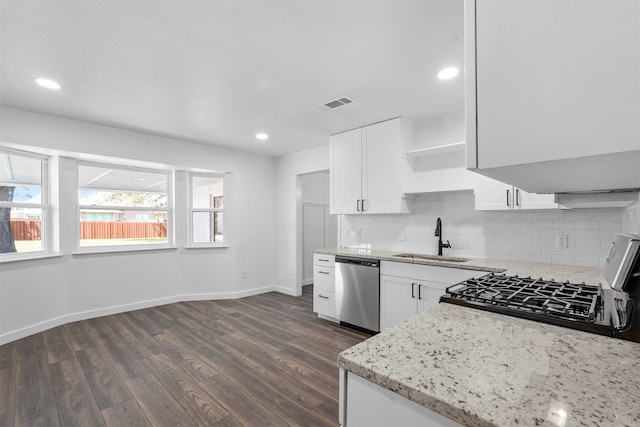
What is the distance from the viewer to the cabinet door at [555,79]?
514mm

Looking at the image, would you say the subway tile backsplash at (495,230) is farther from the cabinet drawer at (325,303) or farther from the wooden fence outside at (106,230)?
the wooden fence outside at (106,230)

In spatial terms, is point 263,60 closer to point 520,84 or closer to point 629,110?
point 520,84

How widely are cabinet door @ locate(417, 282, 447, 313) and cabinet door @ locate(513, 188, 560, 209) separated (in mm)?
1002

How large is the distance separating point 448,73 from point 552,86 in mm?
2182

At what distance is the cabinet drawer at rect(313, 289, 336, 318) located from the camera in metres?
3.87

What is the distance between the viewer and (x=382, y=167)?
12.1ft

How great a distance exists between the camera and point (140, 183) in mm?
4629

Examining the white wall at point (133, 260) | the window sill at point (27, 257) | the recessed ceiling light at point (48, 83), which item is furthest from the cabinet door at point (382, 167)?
the window sill at point (27, 257)

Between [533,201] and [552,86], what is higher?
[552,86]

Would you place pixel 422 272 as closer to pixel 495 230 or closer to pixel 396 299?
pixel 396 299

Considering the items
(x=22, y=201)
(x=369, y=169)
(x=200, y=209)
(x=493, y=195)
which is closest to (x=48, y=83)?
(x=22, y=201)

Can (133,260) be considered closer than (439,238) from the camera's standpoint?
No

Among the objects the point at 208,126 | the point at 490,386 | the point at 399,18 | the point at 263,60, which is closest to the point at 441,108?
the point at 399,18

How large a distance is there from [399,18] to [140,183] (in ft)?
14.1
